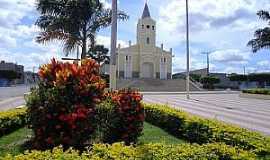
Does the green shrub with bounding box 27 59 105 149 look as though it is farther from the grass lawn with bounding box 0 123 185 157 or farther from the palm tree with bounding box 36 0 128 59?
the palm tree with bounding box 36 0 128 59

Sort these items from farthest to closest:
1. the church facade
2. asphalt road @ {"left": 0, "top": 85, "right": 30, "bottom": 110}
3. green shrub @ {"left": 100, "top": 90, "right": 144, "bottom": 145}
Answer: the church facade < asphalt road @ {"left": 0, "top": 85, "right": 30, "bottom": 110} < green shrub @ {"left": 100, "top": 90, "right": 144, "bottom": 145}

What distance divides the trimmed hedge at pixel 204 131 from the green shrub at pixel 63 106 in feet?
7.94

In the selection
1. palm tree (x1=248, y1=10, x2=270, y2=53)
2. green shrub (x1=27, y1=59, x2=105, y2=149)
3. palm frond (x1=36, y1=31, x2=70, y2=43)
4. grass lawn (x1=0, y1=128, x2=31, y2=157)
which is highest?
palm tree (x1=248, y1=10, x2=270, y2=53)

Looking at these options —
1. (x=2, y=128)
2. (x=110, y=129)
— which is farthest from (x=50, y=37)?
(x=110, y=129)

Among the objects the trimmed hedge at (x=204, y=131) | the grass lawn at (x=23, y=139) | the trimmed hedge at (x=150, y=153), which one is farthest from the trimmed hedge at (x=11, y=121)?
the trimmed hedge at (x=150, y=153)

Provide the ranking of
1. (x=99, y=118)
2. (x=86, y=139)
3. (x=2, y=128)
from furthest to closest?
1. (x=2, y=128)
2. (x=99, y=118)
3. (x=86, y=139)

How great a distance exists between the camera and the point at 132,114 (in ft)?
26.9

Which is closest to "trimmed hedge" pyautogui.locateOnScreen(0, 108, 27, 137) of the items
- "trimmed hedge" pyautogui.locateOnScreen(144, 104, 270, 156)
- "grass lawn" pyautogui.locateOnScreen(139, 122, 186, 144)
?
"grass lawn" pyautogui.locateOnScreen(139, 122, 186, 144)

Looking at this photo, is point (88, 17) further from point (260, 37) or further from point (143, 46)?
point (143, 46)

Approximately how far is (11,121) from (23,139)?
151cm

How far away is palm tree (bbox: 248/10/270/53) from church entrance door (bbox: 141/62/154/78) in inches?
1132

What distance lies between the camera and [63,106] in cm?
709

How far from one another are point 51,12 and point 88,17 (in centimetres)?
192

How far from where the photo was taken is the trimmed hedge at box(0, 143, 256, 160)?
4423mm
